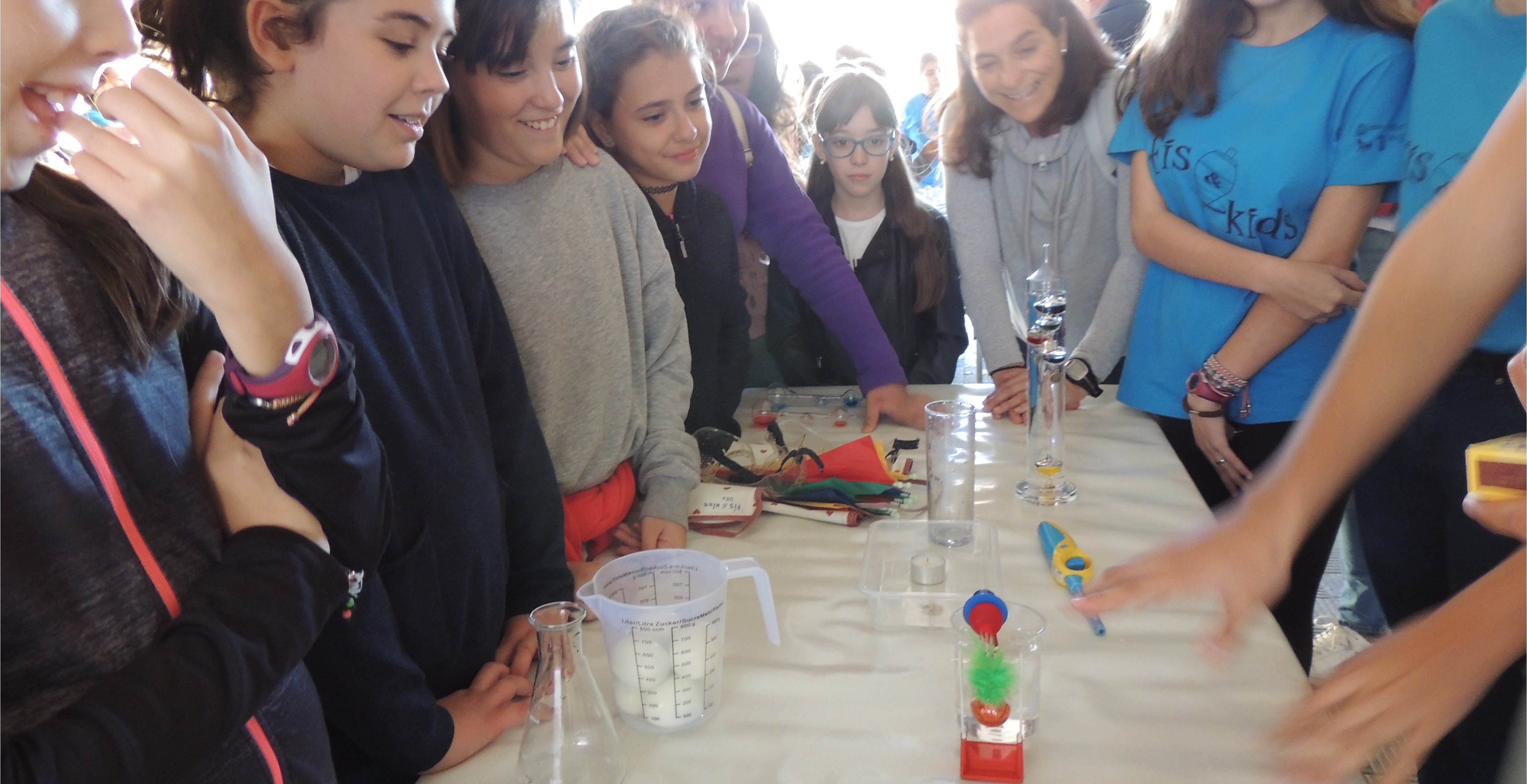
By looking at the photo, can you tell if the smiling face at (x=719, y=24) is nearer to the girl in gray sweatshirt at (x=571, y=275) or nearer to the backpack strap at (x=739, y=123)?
the backpack strap at (x=739, y=123)

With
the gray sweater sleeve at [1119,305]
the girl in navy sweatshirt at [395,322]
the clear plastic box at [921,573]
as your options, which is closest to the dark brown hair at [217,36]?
the girl in navy sweatshirt at [395,322]

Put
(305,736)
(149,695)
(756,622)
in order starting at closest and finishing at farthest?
(149,695) < (305,736) < (756,622)

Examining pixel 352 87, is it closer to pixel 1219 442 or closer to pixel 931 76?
pixel 1219 442

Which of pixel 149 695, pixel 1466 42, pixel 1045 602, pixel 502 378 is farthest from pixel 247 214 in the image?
pixel 1466 42

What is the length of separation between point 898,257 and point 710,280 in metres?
0.76

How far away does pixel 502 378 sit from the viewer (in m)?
1.15

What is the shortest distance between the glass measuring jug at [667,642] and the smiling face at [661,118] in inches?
33.7

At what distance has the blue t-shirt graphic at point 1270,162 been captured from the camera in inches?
57.5

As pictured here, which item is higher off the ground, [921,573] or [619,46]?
[619,46]

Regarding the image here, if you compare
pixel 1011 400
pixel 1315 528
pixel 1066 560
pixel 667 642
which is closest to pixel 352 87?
pixel 667 642

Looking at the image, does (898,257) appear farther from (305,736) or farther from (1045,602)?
(305,736)

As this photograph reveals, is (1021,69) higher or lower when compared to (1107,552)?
higher

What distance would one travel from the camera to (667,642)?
0.86 meters

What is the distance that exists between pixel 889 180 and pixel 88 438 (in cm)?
200
